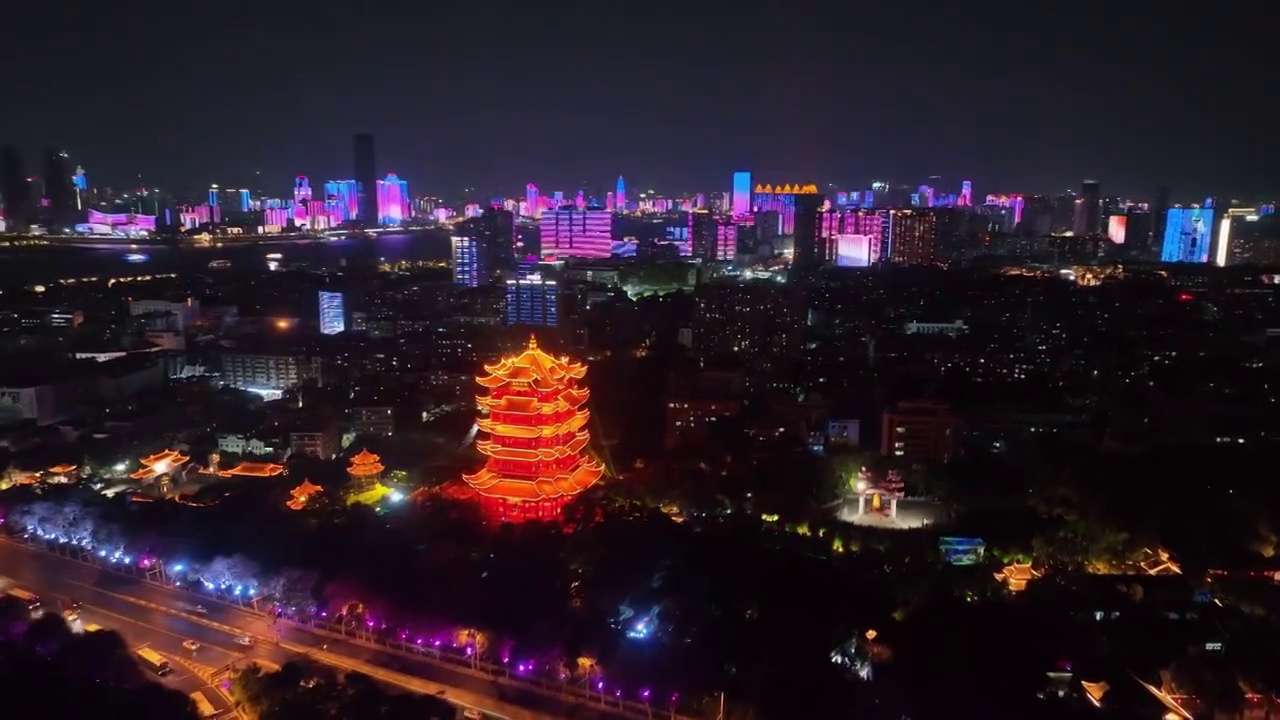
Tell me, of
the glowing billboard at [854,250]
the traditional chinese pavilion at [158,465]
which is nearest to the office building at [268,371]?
the traditional chinese pavilion at [158,465]

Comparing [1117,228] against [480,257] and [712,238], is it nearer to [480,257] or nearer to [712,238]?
[712,238]

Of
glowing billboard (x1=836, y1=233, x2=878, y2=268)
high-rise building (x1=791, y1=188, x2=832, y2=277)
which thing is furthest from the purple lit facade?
glowing billboard (x1=836, y1=233, x2=878, y2=268)

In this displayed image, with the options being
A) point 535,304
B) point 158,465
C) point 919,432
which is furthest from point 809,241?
point 158,465

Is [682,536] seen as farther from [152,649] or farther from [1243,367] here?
[1243,367]

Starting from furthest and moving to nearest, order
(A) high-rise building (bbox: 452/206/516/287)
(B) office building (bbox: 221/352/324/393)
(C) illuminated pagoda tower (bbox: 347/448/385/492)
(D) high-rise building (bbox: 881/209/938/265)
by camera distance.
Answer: (D) high-rise building (bbox: 881/209/938/265), (A) high-rise building (bbox: 452/206/516/287), (B) office building (bbox: 221/352/324/393), (C) illuminated pagoda tower (bbox: 347/448/385/492)

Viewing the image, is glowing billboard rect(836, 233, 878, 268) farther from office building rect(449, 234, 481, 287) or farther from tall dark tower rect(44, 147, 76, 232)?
tall dark tower rect(44, 147, 76, 232)

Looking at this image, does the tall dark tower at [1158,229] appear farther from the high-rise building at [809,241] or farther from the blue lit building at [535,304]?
the blue lit building at [535,304]

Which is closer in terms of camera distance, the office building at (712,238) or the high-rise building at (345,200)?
the office building at (712,238)
